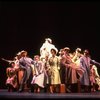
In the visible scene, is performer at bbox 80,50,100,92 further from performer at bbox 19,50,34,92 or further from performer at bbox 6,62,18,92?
performer at bbox 6,62,18,92

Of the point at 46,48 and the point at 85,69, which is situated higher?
the point at 46,48

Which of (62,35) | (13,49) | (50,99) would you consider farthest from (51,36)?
(50,99)

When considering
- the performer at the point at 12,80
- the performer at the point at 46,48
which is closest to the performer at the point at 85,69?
the performer at the point at 46,48

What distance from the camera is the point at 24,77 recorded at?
8.76m

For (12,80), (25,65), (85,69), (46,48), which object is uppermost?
(46,48)

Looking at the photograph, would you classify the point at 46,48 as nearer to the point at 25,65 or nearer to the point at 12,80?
the point at 25,65

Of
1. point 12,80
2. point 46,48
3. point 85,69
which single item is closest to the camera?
point 85,69

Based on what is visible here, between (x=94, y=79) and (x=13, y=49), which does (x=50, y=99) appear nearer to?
(x=94, y=79)

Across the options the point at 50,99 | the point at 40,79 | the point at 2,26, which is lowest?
the point at 50,99

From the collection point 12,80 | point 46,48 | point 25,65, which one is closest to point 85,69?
point 46,48

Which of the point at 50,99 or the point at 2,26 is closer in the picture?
the point at 50,99

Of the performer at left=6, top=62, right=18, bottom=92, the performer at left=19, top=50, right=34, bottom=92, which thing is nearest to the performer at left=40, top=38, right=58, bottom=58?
the performer at left=19, top=50, right=34, bottom=92

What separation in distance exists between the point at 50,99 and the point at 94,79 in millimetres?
2810

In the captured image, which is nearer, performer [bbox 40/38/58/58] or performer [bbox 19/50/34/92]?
performer [bbox 19/50/34/92]
